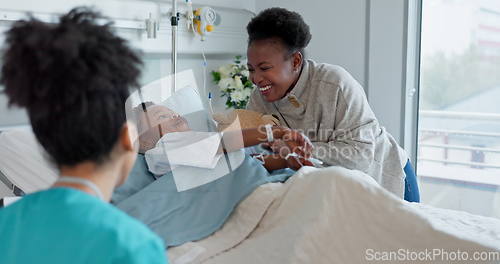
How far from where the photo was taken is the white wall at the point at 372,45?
3398 millimetres

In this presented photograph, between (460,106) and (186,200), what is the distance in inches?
107

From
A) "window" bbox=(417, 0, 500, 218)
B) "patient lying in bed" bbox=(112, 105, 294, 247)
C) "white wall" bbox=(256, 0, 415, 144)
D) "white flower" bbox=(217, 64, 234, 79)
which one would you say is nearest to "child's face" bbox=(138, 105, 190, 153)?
"patient lying in bed" bbox=(112, 105, 294, 247)

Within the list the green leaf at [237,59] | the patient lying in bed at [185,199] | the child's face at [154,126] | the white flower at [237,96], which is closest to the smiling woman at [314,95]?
the patient lying in bed at [185,199]

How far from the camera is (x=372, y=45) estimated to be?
11.4 feet

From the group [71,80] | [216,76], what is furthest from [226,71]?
[71,80]

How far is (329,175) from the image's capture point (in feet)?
5.17

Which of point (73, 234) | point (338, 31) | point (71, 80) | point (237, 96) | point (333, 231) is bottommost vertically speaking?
point (333, 231)

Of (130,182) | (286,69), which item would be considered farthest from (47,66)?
(286,69)

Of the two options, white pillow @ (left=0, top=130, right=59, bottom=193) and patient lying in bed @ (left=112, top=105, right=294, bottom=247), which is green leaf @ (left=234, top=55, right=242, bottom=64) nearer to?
patient lying in bed @ (left=112, top=105, right=294, bottom=247)

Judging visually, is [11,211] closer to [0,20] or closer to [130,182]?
[130,182]

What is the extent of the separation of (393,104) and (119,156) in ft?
9.23

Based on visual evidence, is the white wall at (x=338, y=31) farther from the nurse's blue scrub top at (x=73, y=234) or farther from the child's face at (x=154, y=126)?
the nurse's blue scrub top at (x=73, y=234)

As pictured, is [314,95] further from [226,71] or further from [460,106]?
[460,106]

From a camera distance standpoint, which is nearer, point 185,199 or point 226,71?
point 185,199
